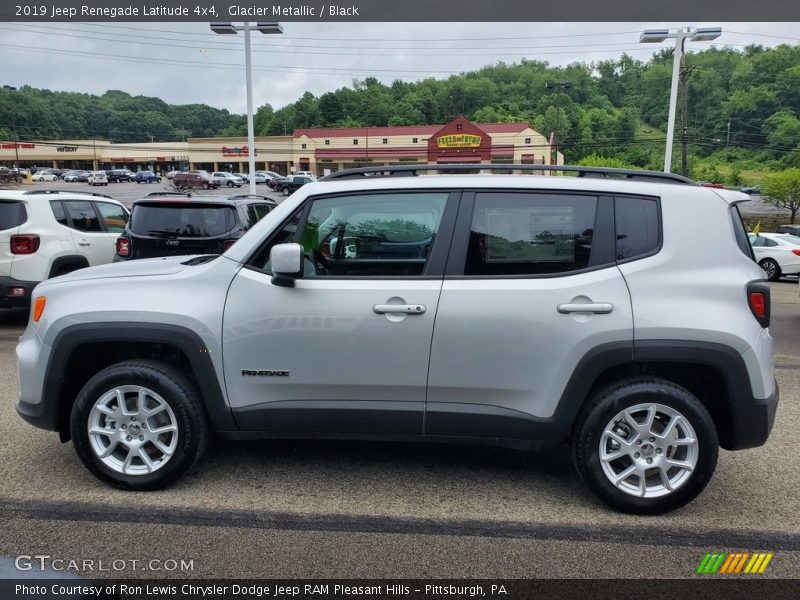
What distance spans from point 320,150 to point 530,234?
239 feet

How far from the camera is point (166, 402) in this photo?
11.5 ft

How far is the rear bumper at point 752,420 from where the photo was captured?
10.7ft

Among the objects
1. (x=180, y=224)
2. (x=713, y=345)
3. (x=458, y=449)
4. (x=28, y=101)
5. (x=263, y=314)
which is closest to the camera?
(x=713, y=345)

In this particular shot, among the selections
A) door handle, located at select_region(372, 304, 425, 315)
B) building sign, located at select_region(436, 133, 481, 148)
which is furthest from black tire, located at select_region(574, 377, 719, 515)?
building sign, located at select_region(436, 133, 481, 148)

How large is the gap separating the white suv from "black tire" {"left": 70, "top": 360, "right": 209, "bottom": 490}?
→ 498 cm

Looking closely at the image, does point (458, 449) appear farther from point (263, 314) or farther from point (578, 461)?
point (263, 314)

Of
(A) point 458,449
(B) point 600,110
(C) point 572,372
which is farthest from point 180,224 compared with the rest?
(B) point 600,110

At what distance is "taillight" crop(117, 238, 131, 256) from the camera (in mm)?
7844

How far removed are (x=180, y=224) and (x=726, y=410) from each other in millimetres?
6527

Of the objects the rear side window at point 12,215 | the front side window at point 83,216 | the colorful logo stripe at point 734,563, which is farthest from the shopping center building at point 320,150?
the colorful logo stripe at point 734,563

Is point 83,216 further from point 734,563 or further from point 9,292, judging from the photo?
point 734,563

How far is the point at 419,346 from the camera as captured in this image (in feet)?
10.9

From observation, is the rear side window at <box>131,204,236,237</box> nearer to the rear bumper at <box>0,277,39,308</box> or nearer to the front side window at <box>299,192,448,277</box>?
the rear bumper at <box>0,277,39,308</box>

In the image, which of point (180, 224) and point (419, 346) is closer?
point (419, 346)
